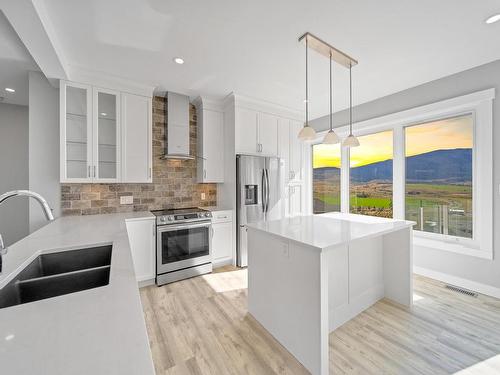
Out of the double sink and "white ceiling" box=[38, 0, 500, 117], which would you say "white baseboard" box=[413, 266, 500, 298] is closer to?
"white ceiling" box=[38, 0, 500, 117]

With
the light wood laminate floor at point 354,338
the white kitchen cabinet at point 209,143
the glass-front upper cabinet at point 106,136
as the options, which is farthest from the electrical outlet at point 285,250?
the glass-front upper cabinet at point 106,136

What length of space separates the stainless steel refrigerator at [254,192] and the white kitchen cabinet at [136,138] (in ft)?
4.19

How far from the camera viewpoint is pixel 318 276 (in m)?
1.44

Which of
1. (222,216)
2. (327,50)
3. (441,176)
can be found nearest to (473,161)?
(441,176)

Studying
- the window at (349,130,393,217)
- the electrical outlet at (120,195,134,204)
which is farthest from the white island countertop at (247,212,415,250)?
the electrical outlet at (120,195,134,204)

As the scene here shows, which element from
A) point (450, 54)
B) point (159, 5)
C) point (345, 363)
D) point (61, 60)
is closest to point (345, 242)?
point (345, 363)

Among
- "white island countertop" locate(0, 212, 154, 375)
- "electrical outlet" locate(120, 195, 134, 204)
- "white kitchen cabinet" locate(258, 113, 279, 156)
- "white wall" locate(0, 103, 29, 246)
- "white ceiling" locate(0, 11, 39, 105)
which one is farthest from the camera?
"white kitchen cabinet" locate(258, 113, 279, 156)

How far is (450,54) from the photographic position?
7.56 feet

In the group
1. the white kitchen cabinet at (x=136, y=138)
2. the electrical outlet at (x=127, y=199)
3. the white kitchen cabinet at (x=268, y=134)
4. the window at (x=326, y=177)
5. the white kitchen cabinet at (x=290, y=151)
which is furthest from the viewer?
the window at (x=326, y=177)

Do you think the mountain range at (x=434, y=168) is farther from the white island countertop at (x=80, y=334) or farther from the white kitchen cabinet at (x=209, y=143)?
the white island countertop at (x=80, y=334)

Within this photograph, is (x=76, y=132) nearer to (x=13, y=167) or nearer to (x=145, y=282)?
(x=13, y=167)

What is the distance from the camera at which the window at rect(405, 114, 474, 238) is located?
272cm

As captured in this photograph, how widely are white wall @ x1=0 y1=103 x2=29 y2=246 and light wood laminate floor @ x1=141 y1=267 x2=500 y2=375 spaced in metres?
2.45

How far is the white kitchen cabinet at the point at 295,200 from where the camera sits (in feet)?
13.5
